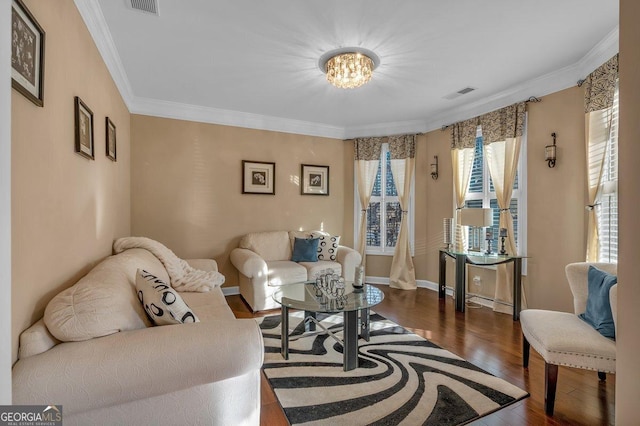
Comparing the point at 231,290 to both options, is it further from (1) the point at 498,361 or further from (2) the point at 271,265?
(1) the point at 498,361

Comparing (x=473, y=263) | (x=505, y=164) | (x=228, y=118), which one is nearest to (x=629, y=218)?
(x=473, y=263)

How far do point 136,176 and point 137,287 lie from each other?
267 centimetres

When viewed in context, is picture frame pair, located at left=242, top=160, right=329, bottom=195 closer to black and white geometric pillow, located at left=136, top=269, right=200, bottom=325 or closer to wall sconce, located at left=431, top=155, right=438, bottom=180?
wall sconce, located at left=431, top=155, right=438, bottom=180

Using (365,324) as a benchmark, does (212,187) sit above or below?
above

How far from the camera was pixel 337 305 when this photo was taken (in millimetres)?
2316

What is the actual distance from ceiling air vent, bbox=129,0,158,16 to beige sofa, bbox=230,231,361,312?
2489 millimetres

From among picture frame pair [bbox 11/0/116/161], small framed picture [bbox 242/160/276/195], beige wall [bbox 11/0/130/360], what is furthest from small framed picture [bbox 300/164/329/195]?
picture frame pair [bbox 11/0/116/161]

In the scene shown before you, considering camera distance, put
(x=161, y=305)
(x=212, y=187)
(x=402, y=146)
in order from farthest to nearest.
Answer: (x=402, y=146)
(x=212, y=187)
(x=161, y=305)

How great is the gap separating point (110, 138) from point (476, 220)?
12.8 feet

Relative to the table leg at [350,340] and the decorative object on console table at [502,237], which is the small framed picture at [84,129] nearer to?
the table leg at [350,340]

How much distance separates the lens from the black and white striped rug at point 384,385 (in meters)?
1.75

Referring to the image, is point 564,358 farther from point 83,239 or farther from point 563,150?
point 83,239

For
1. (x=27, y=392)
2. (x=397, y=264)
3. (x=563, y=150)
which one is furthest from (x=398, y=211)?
(x=27, y=392)

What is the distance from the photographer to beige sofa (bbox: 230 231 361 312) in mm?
3516
